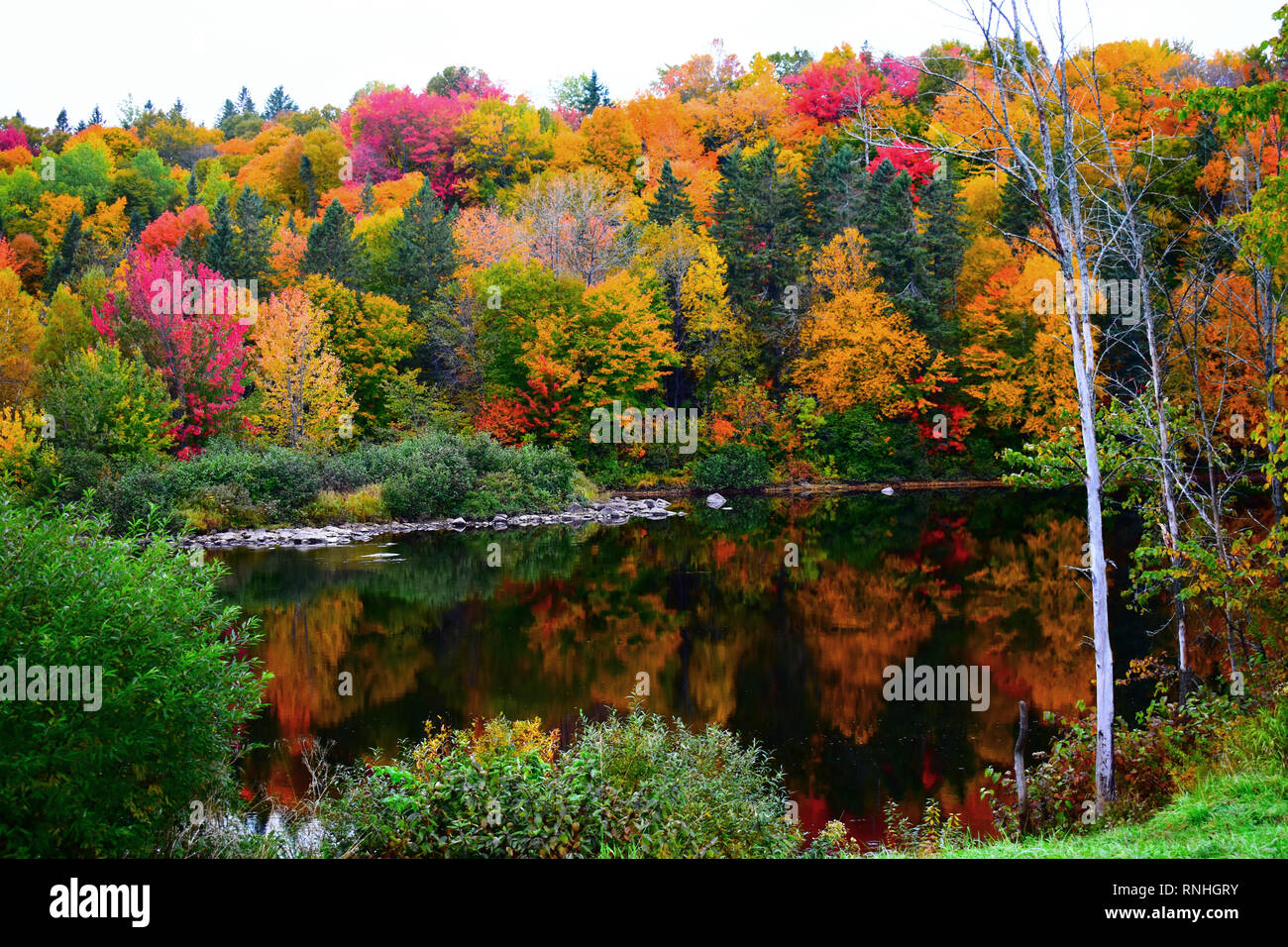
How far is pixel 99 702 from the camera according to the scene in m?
6.68

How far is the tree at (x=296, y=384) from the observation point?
3666 cm

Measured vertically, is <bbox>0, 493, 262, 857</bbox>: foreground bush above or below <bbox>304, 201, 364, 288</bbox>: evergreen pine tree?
below

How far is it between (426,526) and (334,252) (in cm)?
1804

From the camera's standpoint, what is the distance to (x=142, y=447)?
3134 centimetres

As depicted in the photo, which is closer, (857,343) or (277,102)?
(857,343)

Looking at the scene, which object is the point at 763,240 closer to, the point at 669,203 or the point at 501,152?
the point at 669,203

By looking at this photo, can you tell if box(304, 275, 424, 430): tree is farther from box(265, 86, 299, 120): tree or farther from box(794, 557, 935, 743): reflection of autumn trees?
box(265, 86, 299, 120): tree

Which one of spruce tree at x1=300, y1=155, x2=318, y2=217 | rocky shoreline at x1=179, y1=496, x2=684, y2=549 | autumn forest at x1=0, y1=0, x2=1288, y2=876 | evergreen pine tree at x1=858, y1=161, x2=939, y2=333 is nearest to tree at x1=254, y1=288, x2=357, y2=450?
autumn forest at x1=0, y1=0, x2=1288, y2=876

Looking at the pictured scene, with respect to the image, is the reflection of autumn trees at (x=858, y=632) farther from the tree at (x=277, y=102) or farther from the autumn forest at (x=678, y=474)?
the tree at (x=277, y=102)

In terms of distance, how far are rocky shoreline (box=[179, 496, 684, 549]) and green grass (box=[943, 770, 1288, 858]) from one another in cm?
2368

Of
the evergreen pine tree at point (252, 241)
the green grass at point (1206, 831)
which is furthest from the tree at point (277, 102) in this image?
the green grass at point (1206, 831)

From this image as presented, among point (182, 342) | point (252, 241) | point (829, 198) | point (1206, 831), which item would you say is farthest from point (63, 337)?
point (1206, 831)

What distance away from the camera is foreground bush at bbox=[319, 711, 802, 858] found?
288 inches
